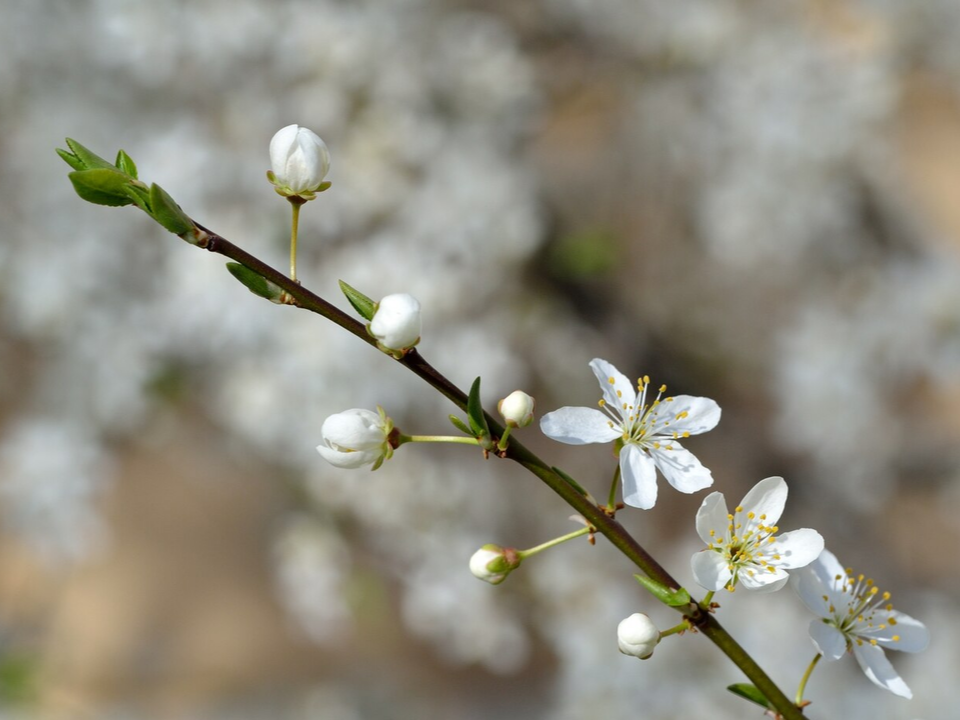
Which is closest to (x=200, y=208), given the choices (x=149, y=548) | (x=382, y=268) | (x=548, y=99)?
(x=382, y=268)

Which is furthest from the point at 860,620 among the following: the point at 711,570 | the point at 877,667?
the point at 711,570

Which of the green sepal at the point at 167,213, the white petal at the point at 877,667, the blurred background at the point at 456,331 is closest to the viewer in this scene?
the green sepal at the point at 167,213

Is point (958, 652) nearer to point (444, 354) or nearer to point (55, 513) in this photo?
point (444, 354)

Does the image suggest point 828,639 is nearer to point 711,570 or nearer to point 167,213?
point 711,570

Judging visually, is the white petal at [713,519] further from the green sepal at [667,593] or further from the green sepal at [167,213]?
the green sepal at [167,213]

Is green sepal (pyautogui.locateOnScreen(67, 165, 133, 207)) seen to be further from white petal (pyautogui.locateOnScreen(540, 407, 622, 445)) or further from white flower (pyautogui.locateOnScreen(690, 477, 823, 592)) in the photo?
white flower (pyautogui.locateOnScreen(690, 477, 823, 592))

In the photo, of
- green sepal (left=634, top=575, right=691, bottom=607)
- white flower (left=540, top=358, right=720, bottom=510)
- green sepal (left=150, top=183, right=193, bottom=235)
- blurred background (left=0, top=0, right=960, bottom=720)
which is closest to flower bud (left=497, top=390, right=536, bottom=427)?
white flower (left=540, top=358, right=720, bottom=510)

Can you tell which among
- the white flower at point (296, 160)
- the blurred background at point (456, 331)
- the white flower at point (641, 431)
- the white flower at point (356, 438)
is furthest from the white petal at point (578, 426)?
the blurred background at point (456, 331)
